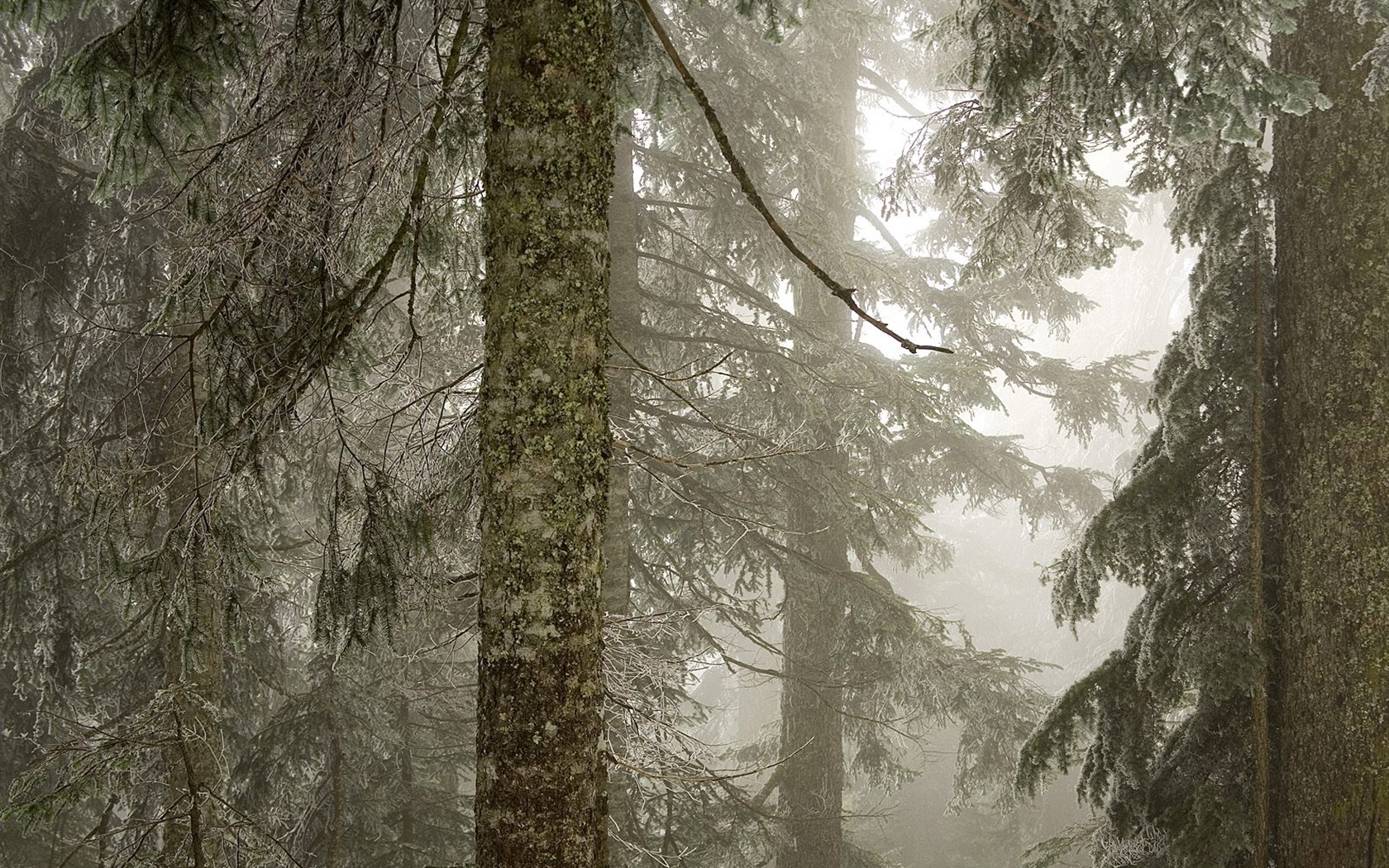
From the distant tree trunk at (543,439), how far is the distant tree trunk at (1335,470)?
9.61 ft

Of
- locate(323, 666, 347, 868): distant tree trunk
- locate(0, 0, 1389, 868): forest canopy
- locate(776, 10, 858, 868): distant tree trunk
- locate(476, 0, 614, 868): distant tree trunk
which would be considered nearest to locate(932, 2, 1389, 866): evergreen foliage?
locate(0, 0, 1389, 868): forest canopy

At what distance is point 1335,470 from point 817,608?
562cm

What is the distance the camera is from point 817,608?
8.45 metres

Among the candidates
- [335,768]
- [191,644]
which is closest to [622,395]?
[335,768]

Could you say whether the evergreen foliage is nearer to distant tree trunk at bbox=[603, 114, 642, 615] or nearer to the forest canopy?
the forest canopy

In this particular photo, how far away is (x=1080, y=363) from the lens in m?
35.1

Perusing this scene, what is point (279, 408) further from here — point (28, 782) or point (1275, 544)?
point (1275, 544)

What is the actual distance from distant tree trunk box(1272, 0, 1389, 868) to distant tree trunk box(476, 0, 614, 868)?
9.61 feet

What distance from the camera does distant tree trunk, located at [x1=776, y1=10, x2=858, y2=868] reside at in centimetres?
785

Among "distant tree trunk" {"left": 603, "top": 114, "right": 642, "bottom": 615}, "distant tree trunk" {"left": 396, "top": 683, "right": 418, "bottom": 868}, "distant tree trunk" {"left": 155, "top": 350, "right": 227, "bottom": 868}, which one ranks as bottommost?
"distant tree trunk" {"left": 396, "top": 683, "right": 418, "bottom": 868}

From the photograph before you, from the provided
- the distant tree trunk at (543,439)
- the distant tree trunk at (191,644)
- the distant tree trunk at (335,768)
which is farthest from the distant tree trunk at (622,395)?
the distant tree trunk at (543,439)

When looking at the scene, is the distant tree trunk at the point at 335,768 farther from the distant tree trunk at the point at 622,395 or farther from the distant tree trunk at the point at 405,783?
the distant tree trunk at the point at 622,395

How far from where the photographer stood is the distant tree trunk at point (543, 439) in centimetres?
187

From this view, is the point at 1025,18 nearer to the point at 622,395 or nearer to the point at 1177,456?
the point at 1177,456
